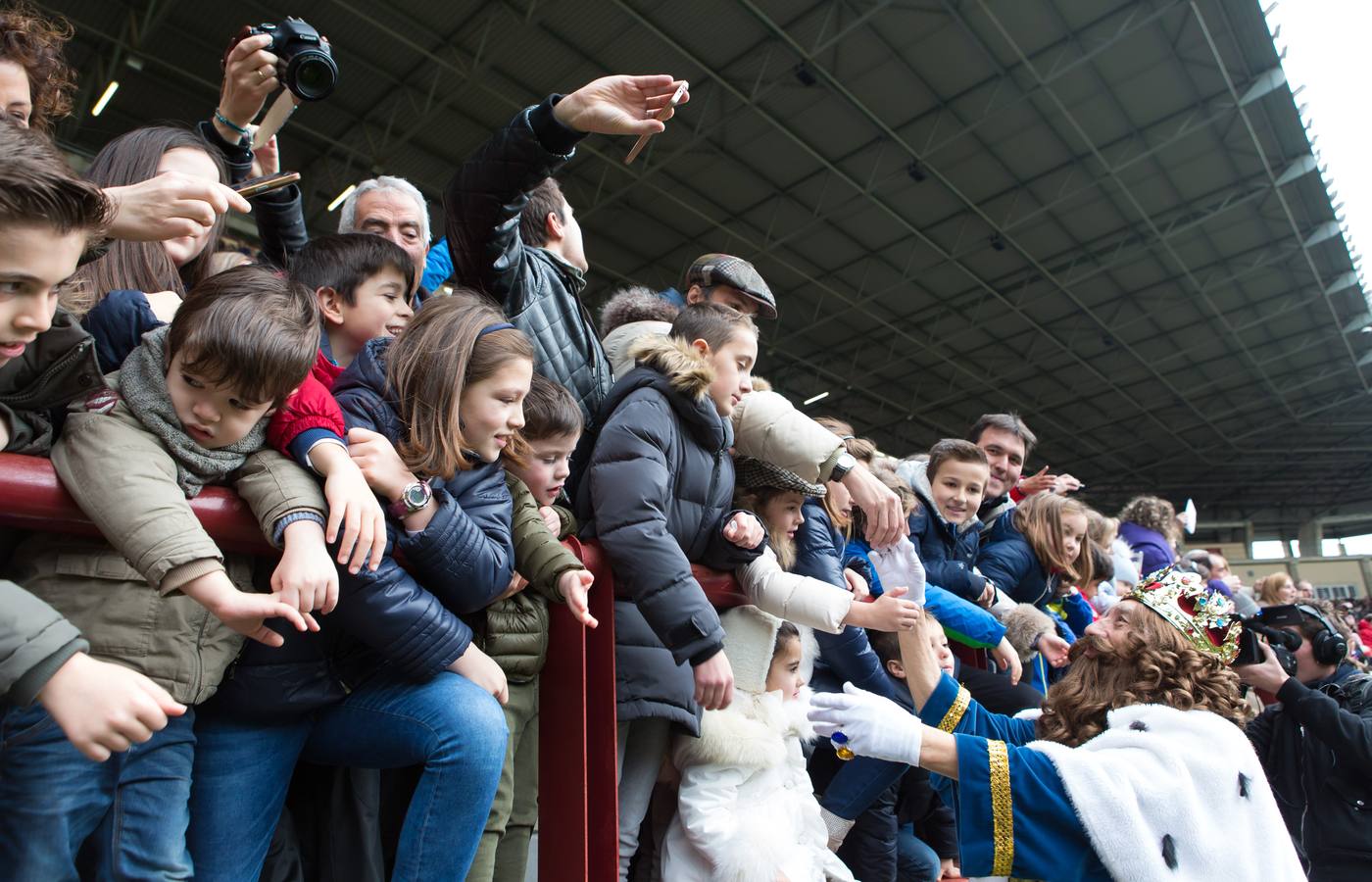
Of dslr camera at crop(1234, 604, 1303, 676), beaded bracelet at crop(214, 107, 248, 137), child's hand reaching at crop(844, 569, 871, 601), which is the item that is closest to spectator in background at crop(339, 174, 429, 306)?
beaded bracelet at crop(214, 107, 248, 137)

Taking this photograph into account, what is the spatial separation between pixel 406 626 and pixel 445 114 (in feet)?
33.5

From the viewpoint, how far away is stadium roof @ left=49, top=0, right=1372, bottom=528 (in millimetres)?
9289

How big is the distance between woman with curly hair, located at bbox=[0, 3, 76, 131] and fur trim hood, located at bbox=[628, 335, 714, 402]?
1.24 meters

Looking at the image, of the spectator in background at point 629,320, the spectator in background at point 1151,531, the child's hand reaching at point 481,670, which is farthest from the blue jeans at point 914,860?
the spectator in background at point 1151,531

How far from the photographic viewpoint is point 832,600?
211cm

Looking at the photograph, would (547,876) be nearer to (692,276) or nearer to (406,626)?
(406,626)

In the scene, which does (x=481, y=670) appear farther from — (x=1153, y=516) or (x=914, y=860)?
(x=1153, y=516)

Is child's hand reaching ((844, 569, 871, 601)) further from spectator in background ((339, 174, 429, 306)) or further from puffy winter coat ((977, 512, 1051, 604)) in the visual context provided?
spectator in background ((339, 174, 429, 306))

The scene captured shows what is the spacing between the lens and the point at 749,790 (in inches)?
80.1

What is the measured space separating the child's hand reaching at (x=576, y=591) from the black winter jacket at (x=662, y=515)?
24cm

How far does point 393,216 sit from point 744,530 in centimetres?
129

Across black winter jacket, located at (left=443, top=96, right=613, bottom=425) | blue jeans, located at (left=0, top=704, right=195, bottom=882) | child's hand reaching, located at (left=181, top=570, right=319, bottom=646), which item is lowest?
blue jeans, located at (left=0, top=704, right=195, bottom=882)

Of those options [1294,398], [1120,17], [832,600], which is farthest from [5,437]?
[1294,398]

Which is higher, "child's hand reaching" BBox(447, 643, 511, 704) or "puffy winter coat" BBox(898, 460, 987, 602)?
"puffy winter coat" BBox(898, 460, 987, 602)
